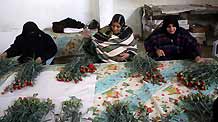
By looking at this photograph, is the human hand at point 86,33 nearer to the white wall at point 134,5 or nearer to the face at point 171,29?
the white wall at point 134,5

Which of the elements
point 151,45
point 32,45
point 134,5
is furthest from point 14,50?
point 134,5

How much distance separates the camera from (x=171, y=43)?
2.82 m

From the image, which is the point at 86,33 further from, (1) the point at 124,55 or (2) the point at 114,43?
(1) the point at 124,55

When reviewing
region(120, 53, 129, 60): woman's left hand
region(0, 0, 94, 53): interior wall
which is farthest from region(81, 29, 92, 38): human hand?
region(120, 53, 129, 60): woman's left hand

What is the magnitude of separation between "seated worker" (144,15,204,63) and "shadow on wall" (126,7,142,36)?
1749mm

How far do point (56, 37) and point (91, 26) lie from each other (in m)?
0.63

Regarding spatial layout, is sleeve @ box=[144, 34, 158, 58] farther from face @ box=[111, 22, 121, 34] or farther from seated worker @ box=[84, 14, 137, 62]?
face @ box=[111, 22, 121, 34]

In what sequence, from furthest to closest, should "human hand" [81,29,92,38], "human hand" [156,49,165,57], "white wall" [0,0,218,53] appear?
"white wall" [0,0,218,53]
"human hand" [81,29,92,38]
"human hand" [156,49,165,57]

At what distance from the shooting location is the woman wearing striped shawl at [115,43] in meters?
2.76

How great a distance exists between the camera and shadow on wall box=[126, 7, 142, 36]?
462 cm

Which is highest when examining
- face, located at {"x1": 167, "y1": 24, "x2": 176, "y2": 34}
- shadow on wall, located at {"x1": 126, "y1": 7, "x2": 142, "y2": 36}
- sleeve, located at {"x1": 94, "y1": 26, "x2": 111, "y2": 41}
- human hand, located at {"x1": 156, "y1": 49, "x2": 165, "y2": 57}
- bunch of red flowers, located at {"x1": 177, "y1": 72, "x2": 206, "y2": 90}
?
face, located at {"x1": 167, "y1": 24, "x2": 176, "y2": 34}

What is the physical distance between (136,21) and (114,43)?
196 centimetres

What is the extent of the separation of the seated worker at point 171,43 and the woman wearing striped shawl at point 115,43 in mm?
217

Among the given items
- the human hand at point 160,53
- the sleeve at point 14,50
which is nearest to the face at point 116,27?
the human hand at point 160,53
